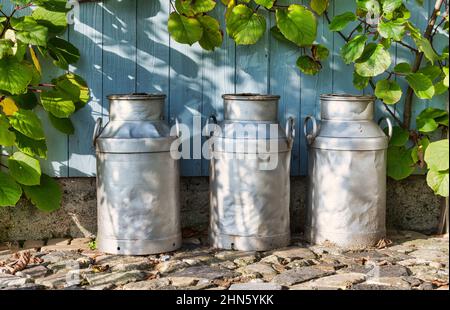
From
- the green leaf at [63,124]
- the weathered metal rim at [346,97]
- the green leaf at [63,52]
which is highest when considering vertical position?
the green leaf at [63,52]

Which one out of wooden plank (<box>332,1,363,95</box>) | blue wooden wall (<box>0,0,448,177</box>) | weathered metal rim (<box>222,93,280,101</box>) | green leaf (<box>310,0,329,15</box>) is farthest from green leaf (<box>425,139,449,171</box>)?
green leaf (<box>310,0,329,15</box>)

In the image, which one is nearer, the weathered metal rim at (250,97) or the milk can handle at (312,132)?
the weathered metal rim at (250,97)

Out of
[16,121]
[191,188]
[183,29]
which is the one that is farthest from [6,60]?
[191,188]

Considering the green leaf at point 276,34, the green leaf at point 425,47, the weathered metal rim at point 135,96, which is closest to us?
the weathered metal rim at point 135,96

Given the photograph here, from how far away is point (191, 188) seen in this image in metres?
4.84

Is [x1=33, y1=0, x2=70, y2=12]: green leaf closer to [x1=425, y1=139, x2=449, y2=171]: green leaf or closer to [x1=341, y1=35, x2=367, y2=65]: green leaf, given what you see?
[x1=341, y1=35, x2=367, y2=65]: green leaf

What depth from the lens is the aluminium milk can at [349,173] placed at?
176 inches

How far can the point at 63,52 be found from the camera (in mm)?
4520

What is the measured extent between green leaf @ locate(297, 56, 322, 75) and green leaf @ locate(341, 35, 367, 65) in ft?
0.93

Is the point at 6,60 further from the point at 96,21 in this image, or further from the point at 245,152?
the point at 245,152

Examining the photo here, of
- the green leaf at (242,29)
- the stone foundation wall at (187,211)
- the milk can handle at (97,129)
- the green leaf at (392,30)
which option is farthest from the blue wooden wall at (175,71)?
the green leaf at (392,30)

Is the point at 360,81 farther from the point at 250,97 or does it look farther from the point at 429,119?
the point at 250,97

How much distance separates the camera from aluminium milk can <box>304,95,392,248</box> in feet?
14.6

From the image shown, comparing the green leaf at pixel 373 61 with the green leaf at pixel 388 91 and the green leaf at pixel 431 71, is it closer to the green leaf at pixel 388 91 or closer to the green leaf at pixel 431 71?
the green leaf at pixel 388 91
